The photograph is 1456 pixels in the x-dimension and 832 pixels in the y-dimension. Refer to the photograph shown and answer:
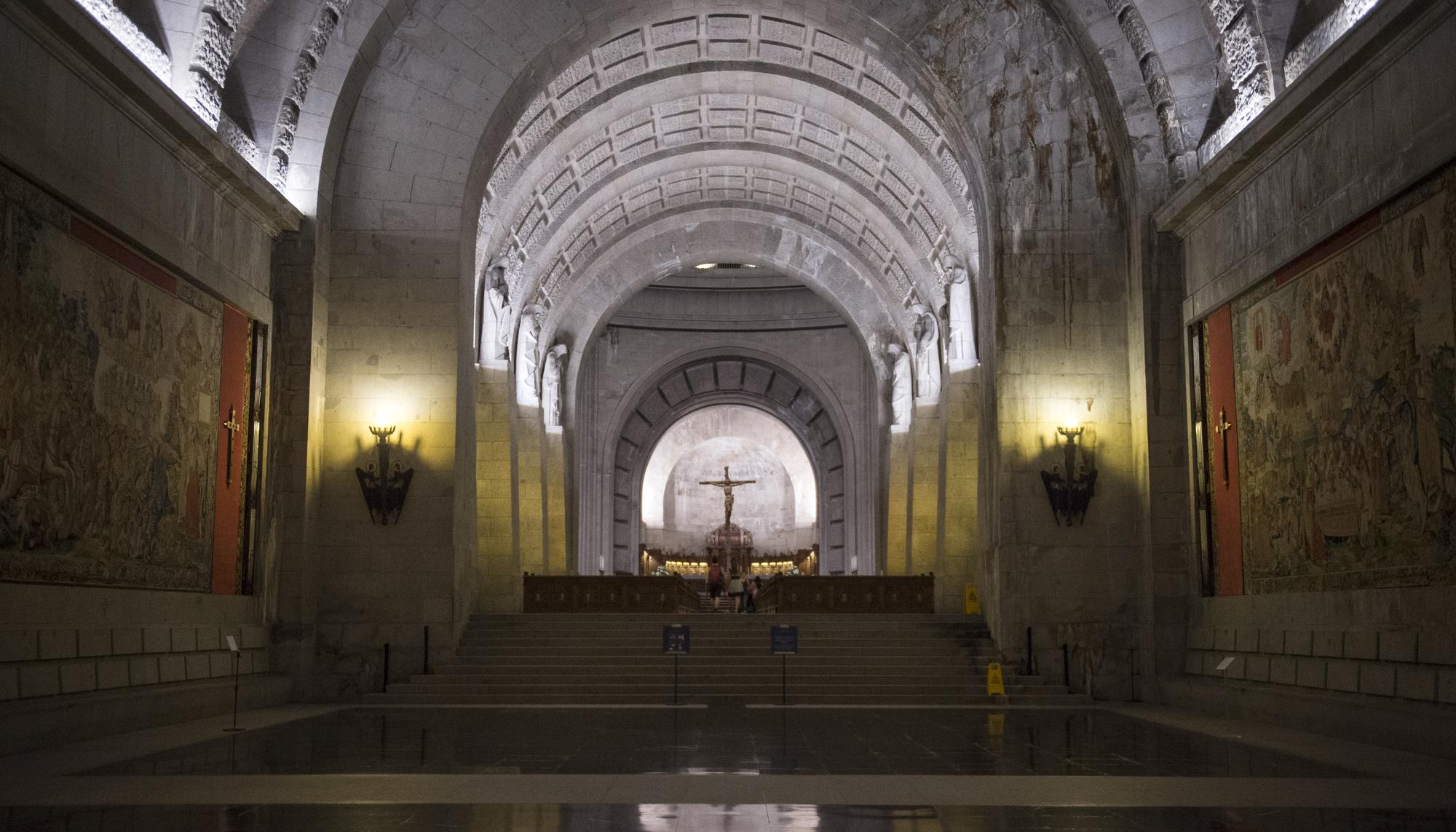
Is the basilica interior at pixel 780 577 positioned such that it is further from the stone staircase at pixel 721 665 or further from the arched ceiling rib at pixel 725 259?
the arched ceiling rib at pixel 725 259

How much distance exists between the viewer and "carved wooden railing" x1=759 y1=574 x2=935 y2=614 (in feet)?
77.6

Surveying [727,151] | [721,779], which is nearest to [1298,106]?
[721,779]

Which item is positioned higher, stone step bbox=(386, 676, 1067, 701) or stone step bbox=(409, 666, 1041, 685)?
stone step bbox=(409, 666, 1041, 685)

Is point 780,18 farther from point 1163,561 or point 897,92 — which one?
point 1163,561

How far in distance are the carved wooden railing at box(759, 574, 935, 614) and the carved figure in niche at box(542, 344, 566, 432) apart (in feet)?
35.4

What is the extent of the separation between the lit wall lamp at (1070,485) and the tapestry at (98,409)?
427 inches

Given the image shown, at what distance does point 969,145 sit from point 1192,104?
12.1ft

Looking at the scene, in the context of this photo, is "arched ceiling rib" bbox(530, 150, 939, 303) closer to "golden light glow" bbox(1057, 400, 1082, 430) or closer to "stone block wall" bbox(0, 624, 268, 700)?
"golden light glow" bbox(1057, 400, 1082, 430)

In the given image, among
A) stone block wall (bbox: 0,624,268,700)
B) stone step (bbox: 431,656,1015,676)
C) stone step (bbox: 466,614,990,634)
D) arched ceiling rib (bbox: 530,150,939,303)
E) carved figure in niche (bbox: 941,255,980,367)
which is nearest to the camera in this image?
stone block wall (bbox: 0,624,268,700)

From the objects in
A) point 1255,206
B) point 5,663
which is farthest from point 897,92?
point 5,663

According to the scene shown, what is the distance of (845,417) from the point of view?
41844 millimetres

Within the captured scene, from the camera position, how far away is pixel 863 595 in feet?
77.8

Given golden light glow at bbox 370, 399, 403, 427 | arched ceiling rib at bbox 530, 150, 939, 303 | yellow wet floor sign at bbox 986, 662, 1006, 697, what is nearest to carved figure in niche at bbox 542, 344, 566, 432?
arched ceiling rib at bbox 530, 150, 939, 303

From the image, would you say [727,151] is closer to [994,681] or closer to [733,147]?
[733,147]
